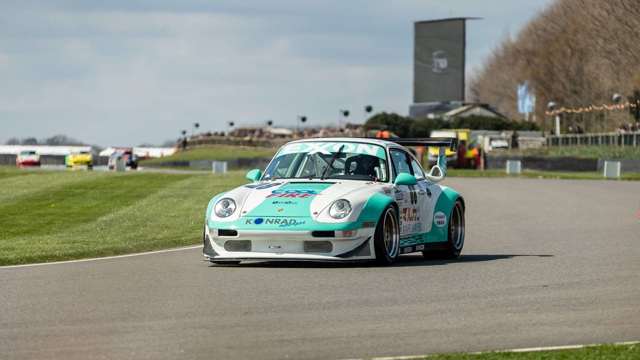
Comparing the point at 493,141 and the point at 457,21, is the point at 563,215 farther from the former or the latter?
the point at 457,21

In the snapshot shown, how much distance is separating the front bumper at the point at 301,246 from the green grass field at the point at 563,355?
6.37 m

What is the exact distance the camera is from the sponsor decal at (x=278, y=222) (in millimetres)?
14938

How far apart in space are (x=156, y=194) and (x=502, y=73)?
153 meters

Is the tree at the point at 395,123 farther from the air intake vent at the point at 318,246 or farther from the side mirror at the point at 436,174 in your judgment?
the air intake vent at the point at 318,246

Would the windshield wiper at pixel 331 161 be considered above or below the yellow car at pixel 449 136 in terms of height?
above

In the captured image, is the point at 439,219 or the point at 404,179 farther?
the point at 439,219

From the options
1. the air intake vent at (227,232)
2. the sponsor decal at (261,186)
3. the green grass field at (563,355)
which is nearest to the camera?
the green grass field at (563,355)

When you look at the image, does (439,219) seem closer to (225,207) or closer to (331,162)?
(331,162)

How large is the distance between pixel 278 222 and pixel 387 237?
3.98ft

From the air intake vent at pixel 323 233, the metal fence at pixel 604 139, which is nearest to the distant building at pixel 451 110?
the metal fence at pixel 604 139

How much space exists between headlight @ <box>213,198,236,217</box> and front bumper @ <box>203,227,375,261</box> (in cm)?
28

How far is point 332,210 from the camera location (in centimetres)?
1501

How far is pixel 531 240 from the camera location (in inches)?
784

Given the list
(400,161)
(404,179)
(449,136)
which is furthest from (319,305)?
(449,136)
